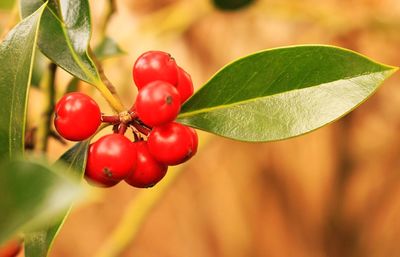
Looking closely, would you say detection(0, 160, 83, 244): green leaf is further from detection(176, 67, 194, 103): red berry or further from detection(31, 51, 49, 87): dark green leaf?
detection(31, 51, 49, 87): dark green leaf

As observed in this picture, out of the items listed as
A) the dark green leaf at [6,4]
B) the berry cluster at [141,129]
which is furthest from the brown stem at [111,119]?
the dark green leaf at [6,4]

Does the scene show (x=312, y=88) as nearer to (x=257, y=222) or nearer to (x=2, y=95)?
(x=2, y=95)

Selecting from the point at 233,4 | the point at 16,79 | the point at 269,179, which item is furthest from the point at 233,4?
the point at 269,179

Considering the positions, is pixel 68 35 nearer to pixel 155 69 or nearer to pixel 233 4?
pixel 155 69

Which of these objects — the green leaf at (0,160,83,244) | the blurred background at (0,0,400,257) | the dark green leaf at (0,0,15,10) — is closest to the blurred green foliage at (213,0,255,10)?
the dark green leaf at (0,0,15,10)

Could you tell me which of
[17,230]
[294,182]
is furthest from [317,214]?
[17,230]

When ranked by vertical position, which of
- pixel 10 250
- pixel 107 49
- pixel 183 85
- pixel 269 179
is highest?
pixel 183 85

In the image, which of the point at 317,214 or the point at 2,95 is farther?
the point at 317,214
